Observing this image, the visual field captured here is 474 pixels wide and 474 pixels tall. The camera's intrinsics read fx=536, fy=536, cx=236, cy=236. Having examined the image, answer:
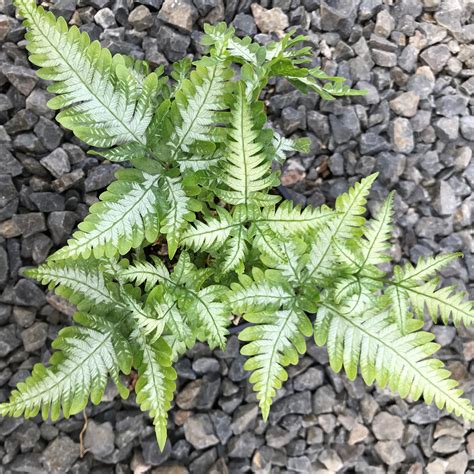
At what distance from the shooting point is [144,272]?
4.37 ft

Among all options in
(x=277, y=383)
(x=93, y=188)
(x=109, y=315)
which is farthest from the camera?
(x=93, y=188)

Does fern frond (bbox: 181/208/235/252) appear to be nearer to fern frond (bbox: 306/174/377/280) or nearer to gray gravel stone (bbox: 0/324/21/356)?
fern frond (bbox: 306/174/377/280)

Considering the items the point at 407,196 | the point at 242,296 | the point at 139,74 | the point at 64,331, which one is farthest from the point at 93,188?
the point at 407,196

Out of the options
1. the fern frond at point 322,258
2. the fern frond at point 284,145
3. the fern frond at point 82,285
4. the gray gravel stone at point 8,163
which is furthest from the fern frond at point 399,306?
the gray gravel stone at point 8,163

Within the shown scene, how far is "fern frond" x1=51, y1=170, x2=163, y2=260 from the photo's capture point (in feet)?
3.72

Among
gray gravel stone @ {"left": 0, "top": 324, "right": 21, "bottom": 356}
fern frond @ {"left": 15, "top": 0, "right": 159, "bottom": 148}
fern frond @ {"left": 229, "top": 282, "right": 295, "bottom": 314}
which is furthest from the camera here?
gray gravel stone @ {"left": 0, "top": 324, "right": 21, "bottom": 356}

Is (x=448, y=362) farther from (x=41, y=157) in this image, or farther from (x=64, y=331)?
(x=41, y=157)

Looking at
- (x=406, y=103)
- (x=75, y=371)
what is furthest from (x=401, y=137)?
(x=75, y=371)

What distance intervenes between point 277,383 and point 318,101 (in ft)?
3.84

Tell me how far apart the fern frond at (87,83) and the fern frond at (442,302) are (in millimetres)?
771

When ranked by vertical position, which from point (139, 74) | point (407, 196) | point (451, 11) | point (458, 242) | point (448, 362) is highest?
point (451, 11)

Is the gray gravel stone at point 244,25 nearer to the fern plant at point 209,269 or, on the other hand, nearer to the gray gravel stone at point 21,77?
the fern plant at point 209,269

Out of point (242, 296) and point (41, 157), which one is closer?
point (242, 296)

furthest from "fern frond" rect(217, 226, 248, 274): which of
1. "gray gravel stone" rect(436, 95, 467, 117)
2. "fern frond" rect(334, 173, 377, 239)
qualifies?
"gray gravel stone" rect(436, 95, 467, 117)
